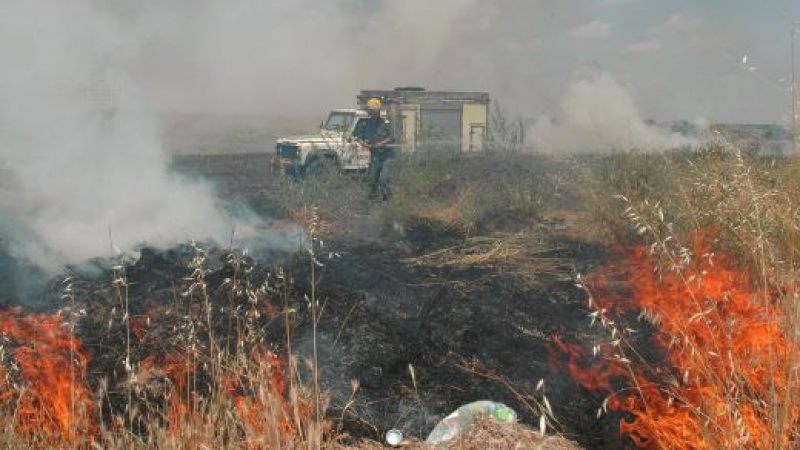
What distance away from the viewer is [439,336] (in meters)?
5.06

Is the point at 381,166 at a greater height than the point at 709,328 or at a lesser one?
greater

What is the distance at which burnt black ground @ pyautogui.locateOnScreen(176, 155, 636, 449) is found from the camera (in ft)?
13.0

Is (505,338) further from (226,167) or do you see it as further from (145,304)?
(226,167)

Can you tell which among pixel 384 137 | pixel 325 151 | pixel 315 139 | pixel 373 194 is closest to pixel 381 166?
pixel 373 194

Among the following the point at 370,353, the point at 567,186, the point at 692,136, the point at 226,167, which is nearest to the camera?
the point at 370,353

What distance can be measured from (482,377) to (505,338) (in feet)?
2.28

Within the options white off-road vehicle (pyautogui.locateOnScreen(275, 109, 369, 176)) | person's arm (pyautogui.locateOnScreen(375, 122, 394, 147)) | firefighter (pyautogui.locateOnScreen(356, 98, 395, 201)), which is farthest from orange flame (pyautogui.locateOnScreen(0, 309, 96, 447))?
white off-road vehicle (pyautogui.locateOnScreen(275, 109, 369, 176))

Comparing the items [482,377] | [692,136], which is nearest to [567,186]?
[482,377]

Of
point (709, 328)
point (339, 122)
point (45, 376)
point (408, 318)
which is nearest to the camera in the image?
point (709, 328)

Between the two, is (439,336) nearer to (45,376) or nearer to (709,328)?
(45,376)

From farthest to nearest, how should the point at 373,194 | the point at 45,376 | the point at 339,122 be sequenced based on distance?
the point at 339,122 < the point at 373,194 < the point at 45,376

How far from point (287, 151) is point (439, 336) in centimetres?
913

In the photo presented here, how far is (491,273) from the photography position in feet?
22.5

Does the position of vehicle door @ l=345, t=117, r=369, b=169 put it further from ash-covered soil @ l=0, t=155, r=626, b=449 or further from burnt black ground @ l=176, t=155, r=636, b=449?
burnt black ground @ l=176, t=155, r=636, b=449
